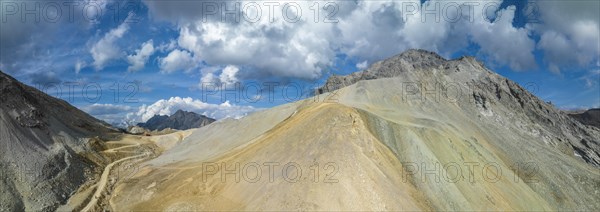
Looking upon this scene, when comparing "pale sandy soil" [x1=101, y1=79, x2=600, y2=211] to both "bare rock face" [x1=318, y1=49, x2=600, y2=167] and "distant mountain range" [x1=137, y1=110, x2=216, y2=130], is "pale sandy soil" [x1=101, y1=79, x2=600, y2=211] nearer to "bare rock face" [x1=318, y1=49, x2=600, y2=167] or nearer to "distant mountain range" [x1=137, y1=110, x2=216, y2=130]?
"bare rock face" [x1=318, y1=49, x2=600, y2=167]

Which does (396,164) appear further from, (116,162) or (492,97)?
(116,162)

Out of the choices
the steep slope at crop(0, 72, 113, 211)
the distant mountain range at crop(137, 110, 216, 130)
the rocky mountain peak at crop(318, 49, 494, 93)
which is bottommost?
the distant mountain range at crop(137, 110, 216, 130)

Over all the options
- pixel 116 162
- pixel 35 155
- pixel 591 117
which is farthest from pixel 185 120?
pixel 35 155

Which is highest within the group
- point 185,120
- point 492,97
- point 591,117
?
point 492,97

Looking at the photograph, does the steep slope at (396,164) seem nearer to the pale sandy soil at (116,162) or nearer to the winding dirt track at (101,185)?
the winding dirt track at (101,185)

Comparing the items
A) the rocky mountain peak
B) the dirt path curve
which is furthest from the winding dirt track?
the rocky mountain peak

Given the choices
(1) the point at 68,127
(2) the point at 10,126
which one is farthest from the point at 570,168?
(1) the point at 68,127

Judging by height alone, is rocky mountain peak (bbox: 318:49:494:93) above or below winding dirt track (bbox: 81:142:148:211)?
above

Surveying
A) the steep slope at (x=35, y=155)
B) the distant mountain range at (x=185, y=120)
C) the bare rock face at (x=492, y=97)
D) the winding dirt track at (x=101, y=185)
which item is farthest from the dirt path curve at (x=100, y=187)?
the distant mountain range at (x=185, y=120)
